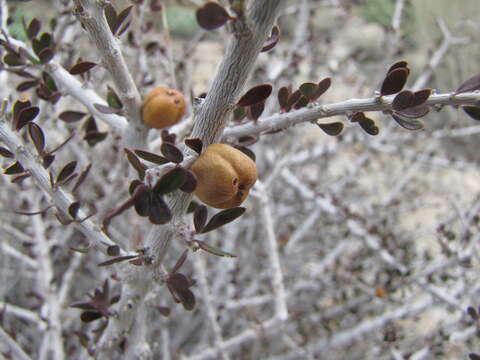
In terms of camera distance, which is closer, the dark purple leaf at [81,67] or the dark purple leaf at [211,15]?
the dark purple leaf at [211,15]

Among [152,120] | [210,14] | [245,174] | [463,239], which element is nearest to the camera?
[210,14]

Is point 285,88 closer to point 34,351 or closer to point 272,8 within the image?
point 272,8

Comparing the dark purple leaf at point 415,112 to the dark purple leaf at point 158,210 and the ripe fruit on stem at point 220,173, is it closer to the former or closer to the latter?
the ripe fruit on stem at point 220,173

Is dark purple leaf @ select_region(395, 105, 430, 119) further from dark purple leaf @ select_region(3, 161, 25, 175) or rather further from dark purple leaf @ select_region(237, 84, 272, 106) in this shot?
dark purple leaf @ select_region(3, 161, 25, 175)

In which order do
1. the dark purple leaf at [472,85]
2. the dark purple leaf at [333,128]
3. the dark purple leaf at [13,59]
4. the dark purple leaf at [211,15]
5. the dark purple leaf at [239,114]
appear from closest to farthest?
the dark purple leaf at [211,15]
the dark purple leaf at [472,85]
the dark purple leaf at [333,128]
the dark purple leaf at [239,114]
the dark purple leaf at [13,59]

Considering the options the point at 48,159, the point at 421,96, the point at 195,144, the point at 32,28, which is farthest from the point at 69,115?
the point at 421,96

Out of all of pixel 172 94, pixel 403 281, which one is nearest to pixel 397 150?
pixel 403 281

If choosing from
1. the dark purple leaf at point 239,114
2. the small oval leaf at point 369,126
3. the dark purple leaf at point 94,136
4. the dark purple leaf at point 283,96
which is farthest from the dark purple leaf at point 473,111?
the dark purple leaf at point 94,136
